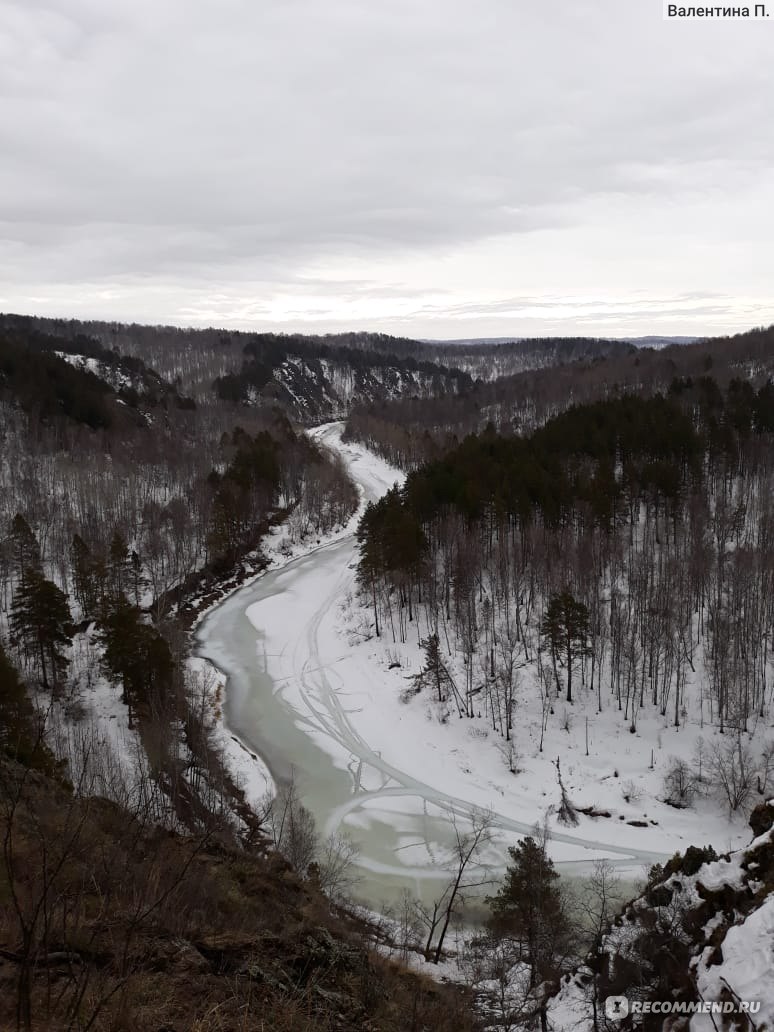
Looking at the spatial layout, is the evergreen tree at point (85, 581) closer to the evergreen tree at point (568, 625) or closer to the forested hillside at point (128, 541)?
A: the forested hillside at point (128, 541)

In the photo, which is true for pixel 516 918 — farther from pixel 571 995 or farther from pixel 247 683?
pixel 247 683

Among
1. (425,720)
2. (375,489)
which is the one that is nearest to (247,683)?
(425,720)

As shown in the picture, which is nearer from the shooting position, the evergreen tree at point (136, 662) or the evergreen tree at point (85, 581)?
the evergreen tree at point (136, 662)

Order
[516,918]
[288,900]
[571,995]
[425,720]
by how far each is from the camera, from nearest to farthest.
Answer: [571,995] → [288,900] → [516,918] → [425,720]

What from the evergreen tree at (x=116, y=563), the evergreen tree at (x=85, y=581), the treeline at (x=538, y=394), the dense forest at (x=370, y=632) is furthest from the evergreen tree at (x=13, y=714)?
the treeline at (x=538, y=394)

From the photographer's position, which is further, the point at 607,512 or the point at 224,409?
the point at 224,409

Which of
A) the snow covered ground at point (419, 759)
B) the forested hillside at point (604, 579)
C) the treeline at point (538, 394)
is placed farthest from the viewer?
the treeline at point (538, 394)

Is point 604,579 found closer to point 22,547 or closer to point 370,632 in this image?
point 370,632
